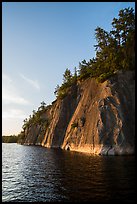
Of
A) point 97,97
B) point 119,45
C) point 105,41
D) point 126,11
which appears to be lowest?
point 97,97

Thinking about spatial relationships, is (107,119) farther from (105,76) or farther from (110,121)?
(105,76)

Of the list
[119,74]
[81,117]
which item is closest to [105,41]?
[119,74]

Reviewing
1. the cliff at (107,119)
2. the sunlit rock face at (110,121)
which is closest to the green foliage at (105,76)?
the cliff at (107,119)

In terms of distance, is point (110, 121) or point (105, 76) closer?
point (110, 121)

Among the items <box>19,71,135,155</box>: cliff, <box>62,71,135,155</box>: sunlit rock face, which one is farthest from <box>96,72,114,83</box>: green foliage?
<box>62,71,135,155</box>: sunlit rock face

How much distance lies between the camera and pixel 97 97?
170ft

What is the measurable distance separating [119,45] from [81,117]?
23216 millimetres

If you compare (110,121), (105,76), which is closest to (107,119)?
(110,121)

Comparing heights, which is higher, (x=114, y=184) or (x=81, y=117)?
(x=81, y=117)

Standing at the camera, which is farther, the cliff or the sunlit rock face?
the cliff

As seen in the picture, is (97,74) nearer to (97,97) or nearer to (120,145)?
(97,97)

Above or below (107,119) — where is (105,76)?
above

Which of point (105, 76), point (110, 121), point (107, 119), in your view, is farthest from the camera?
point (105, 76)

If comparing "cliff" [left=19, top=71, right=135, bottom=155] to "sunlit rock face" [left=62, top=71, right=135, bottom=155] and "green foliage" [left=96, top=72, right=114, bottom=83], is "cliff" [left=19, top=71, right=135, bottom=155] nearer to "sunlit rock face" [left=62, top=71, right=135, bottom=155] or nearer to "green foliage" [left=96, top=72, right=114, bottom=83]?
"sunlit rock face" [left=62, top=71, right=135, bottom=155]
